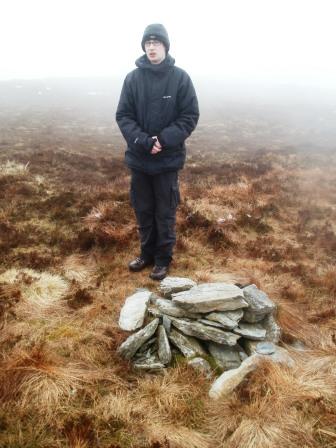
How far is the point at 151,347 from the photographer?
4719 mm

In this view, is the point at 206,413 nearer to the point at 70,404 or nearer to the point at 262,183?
the point at 70,404

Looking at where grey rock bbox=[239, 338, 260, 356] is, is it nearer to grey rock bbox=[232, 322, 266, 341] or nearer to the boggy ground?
grey rock bbox=[232, 322, 266, 341]

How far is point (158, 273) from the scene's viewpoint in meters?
6.27

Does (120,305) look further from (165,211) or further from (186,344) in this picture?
(165,211)

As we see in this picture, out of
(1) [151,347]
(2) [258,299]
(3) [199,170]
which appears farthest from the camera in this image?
(3) [199,170]

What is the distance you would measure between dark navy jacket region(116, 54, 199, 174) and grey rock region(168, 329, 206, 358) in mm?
2315

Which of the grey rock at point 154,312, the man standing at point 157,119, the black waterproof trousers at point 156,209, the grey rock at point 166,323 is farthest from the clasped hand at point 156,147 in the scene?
the grey rock at point 166,323

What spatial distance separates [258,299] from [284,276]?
1844mm

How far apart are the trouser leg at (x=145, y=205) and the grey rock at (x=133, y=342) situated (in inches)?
78.2

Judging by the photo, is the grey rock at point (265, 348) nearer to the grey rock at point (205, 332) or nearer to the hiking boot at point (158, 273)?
the grey rock at point (205, 332)

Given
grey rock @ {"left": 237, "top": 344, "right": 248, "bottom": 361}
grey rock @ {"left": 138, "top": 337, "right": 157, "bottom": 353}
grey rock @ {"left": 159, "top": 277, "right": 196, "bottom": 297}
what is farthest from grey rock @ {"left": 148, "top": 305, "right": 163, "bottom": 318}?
grey rock @ {"left": 237, "top": 344, "right": 248, "bottom": 361}

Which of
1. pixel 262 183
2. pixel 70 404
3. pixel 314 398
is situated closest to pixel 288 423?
pixel 314 398

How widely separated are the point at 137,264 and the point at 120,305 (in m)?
1.11

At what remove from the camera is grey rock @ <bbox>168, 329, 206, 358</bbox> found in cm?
460
